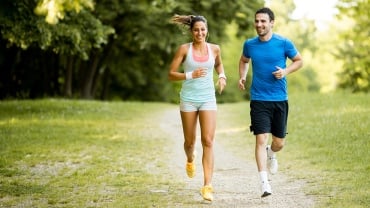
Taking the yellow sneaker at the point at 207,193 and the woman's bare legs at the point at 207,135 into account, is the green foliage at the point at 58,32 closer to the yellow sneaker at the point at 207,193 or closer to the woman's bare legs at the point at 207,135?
the woman's bare legs at the point at 207,135

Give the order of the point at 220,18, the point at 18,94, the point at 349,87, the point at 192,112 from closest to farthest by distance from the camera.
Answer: the point at 192,112 → the point at 220,18 → the point at 18,94 → the point at 349,87

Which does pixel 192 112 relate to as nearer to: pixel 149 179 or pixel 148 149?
pixel 149 179

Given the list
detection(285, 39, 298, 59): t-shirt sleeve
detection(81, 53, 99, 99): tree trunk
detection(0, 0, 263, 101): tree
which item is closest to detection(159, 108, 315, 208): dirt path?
detection(285, 39, 298, 59): t-shirt sleeve

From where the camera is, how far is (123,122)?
70.4 feet

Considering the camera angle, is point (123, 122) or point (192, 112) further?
point (123, 122)

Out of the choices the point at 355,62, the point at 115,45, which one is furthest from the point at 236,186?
the point at 355,62

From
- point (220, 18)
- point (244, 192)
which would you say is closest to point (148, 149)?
point (244, 192)

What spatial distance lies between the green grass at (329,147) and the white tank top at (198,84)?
2002mm

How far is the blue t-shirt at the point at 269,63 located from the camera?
908cm

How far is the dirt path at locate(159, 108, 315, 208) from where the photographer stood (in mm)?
8734

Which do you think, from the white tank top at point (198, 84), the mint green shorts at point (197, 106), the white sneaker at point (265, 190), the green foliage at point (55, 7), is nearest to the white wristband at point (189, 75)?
the white tank top at point (198, 84)

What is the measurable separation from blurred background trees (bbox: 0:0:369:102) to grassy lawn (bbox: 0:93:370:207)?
2200 millimetres

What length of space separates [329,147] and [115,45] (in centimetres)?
3022

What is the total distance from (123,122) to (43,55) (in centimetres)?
2022
